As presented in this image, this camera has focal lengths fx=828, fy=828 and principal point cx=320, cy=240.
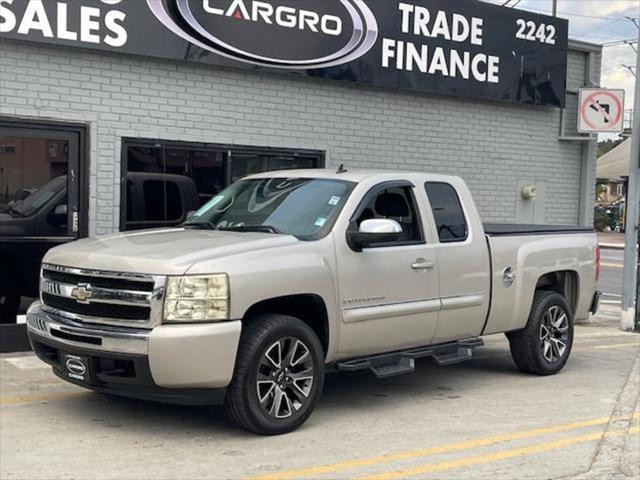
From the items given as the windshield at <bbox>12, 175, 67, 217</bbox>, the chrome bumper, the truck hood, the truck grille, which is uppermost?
the windshield at <bbox>12, 175, 67, 217</bbox>

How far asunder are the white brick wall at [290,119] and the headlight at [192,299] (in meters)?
4.41

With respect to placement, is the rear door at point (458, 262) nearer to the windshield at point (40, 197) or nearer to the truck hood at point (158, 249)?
the truck hood at point (158, 249)

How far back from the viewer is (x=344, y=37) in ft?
37.3

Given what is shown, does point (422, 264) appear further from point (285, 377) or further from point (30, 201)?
point (30, 201)

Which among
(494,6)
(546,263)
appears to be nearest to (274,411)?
(546,263)

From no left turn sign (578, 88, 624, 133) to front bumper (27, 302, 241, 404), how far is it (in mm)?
10048

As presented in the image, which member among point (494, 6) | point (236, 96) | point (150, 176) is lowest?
point (150, 176)

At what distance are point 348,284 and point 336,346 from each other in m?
0.50

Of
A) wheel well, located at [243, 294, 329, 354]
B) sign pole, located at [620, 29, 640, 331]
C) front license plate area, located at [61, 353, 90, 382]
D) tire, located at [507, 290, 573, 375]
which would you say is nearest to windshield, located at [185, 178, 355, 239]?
wheel well, located at [243, 294, 329, 354]

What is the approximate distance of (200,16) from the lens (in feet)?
33.0

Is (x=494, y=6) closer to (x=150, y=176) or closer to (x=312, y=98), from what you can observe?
(x=312, y=98)

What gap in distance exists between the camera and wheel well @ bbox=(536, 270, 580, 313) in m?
9.02

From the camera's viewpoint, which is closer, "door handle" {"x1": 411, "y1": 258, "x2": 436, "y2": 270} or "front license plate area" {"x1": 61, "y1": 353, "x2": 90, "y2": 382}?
"front license plate area" {"x1": 61, "y1": 353, "x2": 90, "y2": 382}

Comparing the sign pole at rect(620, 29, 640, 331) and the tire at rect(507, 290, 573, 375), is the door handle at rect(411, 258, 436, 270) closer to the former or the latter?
the tire at rect(507, 290, 573, 375)
